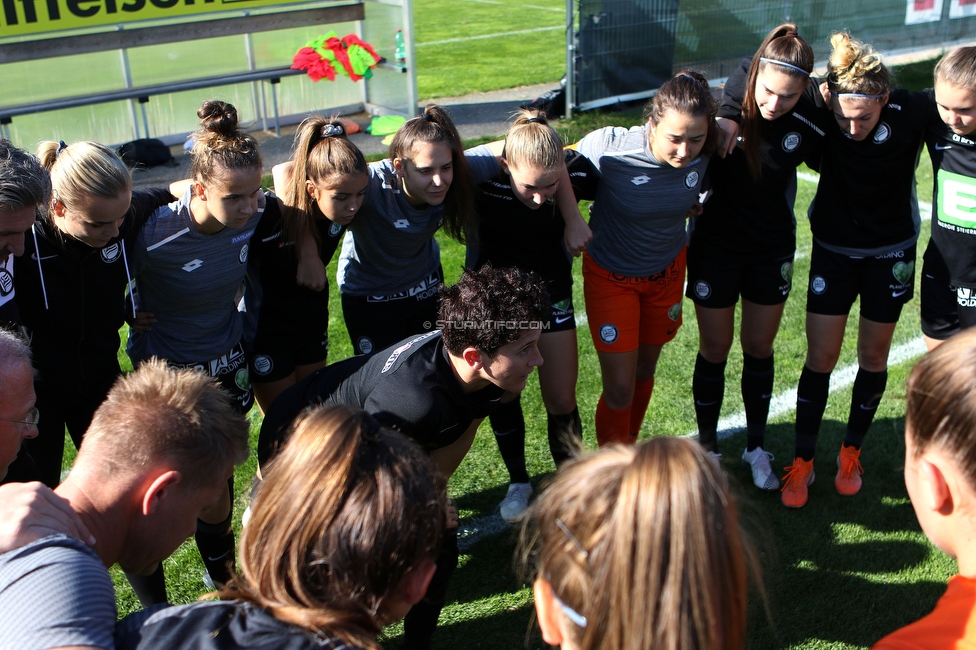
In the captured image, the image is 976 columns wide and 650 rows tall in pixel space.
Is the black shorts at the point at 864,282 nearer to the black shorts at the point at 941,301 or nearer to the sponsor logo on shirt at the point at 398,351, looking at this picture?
the black shorts at the point at 941,301

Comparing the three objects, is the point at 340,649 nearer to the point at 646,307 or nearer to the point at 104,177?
the point at 104,177

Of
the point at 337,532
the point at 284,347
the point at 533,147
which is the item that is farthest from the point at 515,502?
the point at 337,532

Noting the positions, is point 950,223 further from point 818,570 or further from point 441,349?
point 441,349

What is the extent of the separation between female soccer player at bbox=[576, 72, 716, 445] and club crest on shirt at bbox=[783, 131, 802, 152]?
1.10 feet

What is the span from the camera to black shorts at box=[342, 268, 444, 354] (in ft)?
12.8

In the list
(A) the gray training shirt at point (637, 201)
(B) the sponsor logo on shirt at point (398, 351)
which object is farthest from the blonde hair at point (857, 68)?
(B) the sponsor logo on shirt at point (398, 351)

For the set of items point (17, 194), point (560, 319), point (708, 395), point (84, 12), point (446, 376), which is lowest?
point (708, 395)

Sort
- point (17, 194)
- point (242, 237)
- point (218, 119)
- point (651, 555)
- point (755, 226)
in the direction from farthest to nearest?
point (755, 226)
point (242, 237)
point (218, 119)
point (17, 194)
point (651, 555)

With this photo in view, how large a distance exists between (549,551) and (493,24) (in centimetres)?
2135

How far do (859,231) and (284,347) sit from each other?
2624 millimetres

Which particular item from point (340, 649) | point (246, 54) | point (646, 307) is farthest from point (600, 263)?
point (246, 54)

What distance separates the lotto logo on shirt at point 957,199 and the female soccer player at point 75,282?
11.0ft

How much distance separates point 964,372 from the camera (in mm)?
1462

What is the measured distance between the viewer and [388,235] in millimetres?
3756
